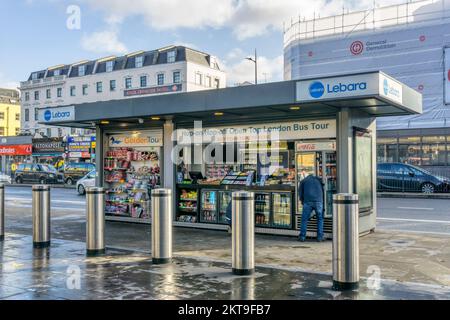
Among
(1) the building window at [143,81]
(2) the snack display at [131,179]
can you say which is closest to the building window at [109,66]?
(1) the building window at [143,81]

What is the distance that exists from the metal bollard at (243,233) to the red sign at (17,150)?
160 feet

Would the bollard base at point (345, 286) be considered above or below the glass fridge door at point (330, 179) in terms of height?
below

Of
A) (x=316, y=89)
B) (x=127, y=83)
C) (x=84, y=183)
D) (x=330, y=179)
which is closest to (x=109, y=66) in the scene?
(x=127, y=83)

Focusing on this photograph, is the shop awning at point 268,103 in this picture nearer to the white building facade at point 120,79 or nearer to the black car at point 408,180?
the black car at point 408,180

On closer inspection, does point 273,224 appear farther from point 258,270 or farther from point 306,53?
point 306,53

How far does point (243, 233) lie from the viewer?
708 centimetres

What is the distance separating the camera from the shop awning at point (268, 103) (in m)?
9.12

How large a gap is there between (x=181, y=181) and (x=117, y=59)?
2307 inches

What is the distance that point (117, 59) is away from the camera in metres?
67.8

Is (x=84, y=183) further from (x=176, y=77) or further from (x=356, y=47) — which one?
(x=176, y=77)

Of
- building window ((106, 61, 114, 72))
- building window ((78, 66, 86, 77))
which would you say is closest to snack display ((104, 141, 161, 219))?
building window ((106, 61, 114, 72))

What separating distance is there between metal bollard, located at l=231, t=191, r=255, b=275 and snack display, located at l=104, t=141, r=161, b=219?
6538 millimetres

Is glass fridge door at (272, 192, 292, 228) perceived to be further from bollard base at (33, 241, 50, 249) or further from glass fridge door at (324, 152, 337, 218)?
bollard base at (33, 241, 50, 249)

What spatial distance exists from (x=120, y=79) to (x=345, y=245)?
6257cm
